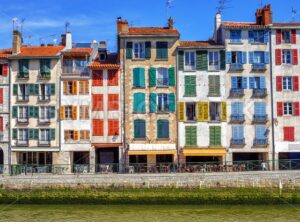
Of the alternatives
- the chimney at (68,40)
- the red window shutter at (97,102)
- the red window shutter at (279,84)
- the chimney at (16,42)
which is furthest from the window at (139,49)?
the red window shutter at (279,84)

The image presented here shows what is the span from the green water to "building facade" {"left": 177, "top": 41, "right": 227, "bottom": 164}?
11.1 meters

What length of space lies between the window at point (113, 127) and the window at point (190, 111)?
225 inches

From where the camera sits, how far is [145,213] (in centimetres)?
2706

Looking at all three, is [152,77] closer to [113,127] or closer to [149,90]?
[149,90]

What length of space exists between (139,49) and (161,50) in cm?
180

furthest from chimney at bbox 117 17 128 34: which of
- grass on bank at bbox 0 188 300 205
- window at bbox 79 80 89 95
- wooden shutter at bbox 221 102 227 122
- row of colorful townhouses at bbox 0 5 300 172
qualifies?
grass on bank at bbox 0 188 300 205

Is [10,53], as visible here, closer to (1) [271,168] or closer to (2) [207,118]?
(2) [207,118]

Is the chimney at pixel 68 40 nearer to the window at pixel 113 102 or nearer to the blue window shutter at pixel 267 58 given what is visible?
the window at pixel 113 102

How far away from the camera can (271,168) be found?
37125 mm

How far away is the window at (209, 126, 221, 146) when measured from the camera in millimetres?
39781

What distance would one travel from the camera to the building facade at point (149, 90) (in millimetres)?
40031

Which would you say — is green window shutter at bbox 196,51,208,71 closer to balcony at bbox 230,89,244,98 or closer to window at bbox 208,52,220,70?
window at bbox 208,52,220,70

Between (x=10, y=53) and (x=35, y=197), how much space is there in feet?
52.1

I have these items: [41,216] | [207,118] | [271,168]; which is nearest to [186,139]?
[207,118]
